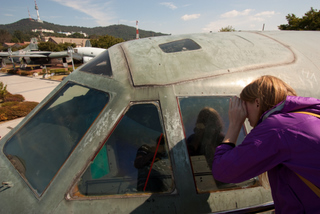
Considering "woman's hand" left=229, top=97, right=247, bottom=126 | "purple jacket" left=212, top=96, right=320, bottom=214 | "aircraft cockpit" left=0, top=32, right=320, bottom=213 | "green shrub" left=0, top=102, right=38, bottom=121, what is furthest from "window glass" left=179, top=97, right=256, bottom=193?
"green shrub" left=0, top=102, right=38, bottom=121

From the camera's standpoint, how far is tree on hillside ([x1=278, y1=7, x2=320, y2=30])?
17.7m

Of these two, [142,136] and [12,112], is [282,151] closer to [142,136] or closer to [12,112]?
[142,136]

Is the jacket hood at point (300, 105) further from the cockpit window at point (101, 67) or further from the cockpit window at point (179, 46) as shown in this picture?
the cockpit window at point (101, 67)

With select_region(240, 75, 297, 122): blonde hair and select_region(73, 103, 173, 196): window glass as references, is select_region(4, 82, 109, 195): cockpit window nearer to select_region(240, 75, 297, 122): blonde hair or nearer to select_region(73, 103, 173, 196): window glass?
select_region(73, 103, 173, 196): window glass

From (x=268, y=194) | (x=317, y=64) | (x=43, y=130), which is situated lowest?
(x=268, y=194)

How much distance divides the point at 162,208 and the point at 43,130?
1.56m

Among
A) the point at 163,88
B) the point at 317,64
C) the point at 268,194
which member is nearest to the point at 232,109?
the point at 163,88

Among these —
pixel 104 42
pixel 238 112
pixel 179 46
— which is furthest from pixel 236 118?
pixel 104 42

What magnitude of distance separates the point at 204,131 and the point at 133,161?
28.4 inches

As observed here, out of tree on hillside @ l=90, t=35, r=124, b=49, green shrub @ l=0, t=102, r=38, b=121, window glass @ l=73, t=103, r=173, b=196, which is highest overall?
tree on hillside @ l=90, t=35, r=124, b=49

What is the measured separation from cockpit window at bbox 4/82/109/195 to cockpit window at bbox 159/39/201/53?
94 centimetres

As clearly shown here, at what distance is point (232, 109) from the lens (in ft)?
4.92

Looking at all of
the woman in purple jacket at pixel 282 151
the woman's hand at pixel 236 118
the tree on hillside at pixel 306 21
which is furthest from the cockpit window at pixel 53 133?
the tree on hillside at pixel 306 21

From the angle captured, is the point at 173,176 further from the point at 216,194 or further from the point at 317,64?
the point at 317,64
